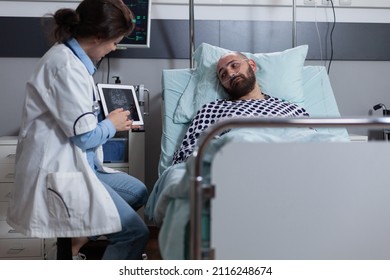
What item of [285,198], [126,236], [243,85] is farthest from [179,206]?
[243,85]

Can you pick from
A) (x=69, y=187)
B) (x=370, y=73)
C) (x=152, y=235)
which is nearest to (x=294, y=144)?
(x=69, y=187)

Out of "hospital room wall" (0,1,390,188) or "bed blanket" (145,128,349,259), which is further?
"hospital room wall" (0,1,390,188)

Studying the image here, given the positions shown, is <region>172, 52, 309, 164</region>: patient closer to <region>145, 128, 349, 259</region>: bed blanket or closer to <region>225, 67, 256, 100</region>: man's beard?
<region>225, 67, 256, 100</region>: man's beard

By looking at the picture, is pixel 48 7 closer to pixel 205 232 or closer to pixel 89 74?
pixel 89 74

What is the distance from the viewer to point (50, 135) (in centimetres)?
166

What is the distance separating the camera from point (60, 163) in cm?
165

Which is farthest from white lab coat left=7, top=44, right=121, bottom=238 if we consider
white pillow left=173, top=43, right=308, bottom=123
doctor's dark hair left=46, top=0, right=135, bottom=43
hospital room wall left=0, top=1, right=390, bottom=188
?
hospital room wall left=0, top=1, right=390, bottom=188

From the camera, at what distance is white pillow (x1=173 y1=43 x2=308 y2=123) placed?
2572 mm

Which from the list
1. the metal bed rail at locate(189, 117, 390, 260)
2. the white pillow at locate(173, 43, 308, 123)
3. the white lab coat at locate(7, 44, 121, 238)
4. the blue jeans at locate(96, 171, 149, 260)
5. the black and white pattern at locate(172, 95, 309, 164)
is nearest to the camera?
the metal bed rail at locate(189, 117, 390, 260)

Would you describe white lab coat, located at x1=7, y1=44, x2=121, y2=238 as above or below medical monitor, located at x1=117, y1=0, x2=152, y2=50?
below

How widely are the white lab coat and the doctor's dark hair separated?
107 mm

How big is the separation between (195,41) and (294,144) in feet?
6.63

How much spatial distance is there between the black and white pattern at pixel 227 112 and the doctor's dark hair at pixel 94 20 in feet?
2.25

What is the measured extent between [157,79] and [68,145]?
150 centimetres
